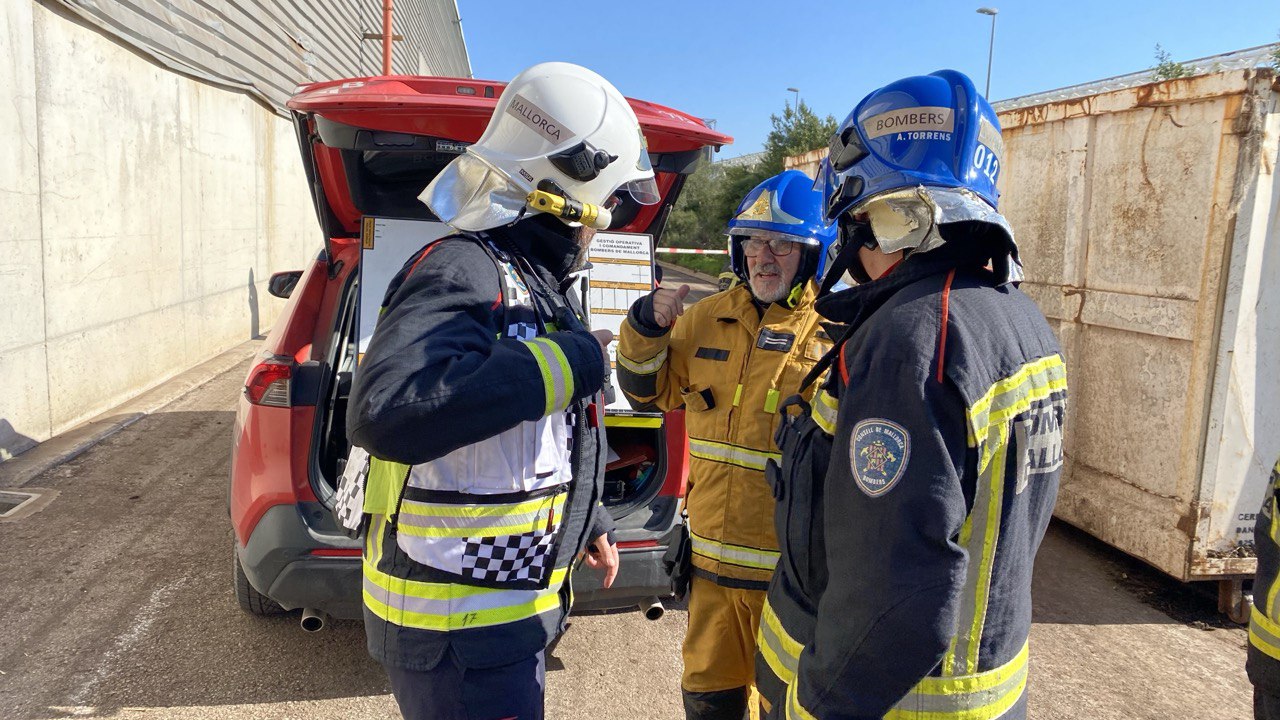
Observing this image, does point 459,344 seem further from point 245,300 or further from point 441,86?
point 245,300

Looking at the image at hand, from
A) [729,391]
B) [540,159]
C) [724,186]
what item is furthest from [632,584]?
[724,186]

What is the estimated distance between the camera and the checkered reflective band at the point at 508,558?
4.91 ft

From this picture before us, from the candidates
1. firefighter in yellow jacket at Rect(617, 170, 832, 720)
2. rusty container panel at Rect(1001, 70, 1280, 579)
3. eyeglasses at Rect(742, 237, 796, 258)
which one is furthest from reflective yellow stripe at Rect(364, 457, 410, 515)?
rusty container panel at Rect(1001, 70, 1280, 579)

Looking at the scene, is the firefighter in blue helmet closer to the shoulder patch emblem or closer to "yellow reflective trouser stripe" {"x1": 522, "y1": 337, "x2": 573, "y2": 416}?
the shoulder patch emblem

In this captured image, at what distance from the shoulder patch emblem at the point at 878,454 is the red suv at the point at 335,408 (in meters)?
1.71

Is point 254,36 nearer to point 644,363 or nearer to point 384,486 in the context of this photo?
point 644,363

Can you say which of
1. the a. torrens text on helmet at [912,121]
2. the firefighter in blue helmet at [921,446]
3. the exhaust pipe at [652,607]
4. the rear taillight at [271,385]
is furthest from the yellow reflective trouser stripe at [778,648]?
the rear taillight at [271,385]

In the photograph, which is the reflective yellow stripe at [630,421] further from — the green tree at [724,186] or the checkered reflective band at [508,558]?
the green tree at [724,186]

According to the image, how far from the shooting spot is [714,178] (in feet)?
101

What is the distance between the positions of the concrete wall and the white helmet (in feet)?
15.1

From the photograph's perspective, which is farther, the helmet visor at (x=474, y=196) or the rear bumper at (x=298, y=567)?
the rear bumper at (x=298, y=567)

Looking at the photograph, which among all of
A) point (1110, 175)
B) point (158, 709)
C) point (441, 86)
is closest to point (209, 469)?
point (158, 709)

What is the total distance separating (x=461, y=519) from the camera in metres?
1.49

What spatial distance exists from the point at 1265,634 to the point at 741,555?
1.25 m
